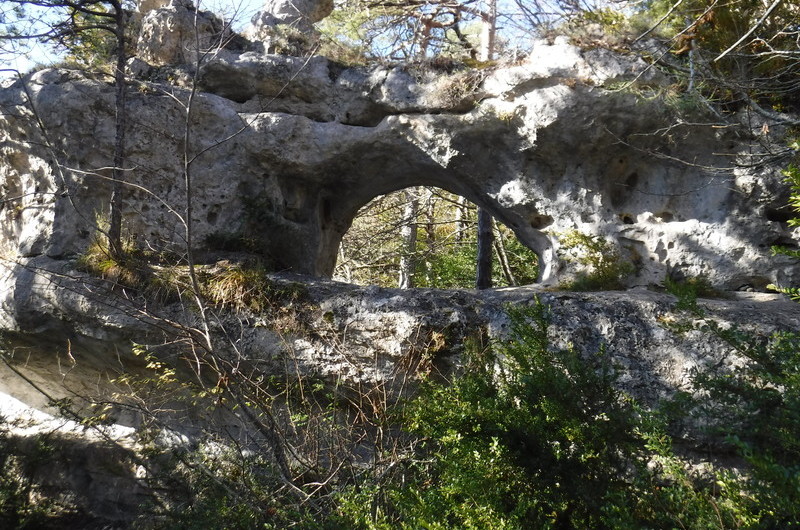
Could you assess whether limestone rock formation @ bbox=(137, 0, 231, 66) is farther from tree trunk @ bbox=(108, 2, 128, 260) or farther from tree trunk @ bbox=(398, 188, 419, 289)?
tree trunk @ bbox=(398, 188, 419, 289)

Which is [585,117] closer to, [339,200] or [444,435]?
[339,200]

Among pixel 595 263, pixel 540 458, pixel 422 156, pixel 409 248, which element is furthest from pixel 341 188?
pixel 540 458

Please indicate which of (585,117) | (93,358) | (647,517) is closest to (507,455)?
(647,517)

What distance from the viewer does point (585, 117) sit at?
6.14 meters

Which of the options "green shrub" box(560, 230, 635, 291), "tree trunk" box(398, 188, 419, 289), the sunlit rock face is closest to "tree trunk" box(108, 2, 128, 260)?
the sunlit rock face

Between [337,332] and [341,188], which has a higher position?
[341,188]

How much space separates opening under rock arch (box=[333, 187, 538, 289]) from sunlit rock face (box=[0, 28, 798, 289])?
4172 mm

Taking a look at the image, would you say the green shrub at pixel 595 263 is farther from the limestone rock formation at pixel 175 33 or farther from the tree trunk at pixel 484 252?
the limestone rock formation at pixel 175 33

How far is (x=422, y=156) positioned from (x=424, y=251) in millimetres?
4543

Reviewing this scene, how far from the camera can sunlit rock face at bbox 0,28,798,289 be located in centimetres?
600

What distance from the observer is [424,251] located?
11273mm

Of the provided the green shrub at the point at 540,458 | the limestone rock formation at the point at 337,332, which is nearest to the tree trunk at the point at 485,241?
the limestone rock formation at the point at 337,332

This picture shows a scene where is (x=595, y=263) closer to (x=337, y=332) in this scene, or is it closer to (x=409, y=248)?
(x=337, y=332)

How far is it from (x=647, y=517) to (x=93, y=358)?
4.93 meters
